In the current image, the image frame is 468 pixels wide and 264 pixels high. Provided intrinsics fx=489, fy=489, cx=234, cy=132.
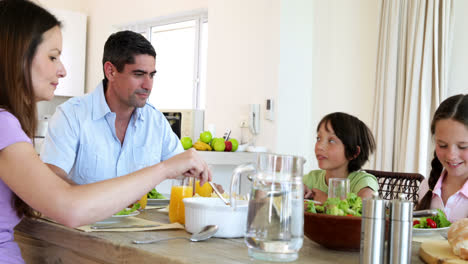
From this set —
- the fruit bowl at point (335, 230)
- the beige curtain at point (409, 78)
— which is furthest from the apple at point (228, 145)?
the fruit bowl at point (335, 230)

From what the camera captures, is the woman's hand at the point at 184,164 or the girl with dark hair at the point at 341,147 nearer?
the woman's hand at the point at 184,164

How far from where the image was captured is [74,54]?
584 centimetres

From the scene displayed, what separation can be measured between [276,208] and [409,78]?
9.28ft

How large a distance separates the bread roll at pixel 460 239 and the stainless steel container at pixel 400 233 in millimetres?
149

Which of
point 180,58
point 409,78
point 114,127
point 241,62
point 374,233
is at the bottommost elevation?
point 374,233

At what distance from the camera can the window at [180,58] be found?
197 inches

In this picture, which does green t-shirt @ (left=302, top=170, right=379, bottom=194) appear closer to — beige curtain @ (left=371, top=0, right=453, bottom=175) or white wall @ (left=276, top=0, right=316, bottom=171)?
beige curtain @ (left=371, top=0, right=453, bottom=175)

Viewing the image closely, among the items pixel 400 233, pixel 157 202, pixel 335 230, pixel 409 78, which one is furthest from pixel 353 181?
pixel 409 78

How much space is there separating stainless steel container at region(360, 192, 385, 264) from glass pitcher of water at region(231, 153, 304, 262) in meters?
0.13

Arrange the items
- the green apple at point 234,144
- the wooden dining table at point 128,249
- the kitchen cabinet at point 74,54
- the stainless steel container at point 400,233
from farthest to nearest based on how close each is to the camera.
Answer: the kitchen cabinet at point 74,54 < the green apple at point 234,144 < the wooden dining table at point 128,249 < the stainless steel container at point 400,233

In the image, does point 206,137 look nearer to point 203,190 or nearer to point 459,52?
point 459,52

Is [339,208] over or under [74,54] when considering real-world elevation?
under

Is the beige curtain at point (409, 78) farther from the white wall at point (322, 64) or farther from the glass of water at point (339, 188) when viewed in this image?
the glass of water at point (339, 188)

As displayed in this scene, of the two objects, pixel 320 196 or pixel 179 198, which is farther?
pixel 320 196
